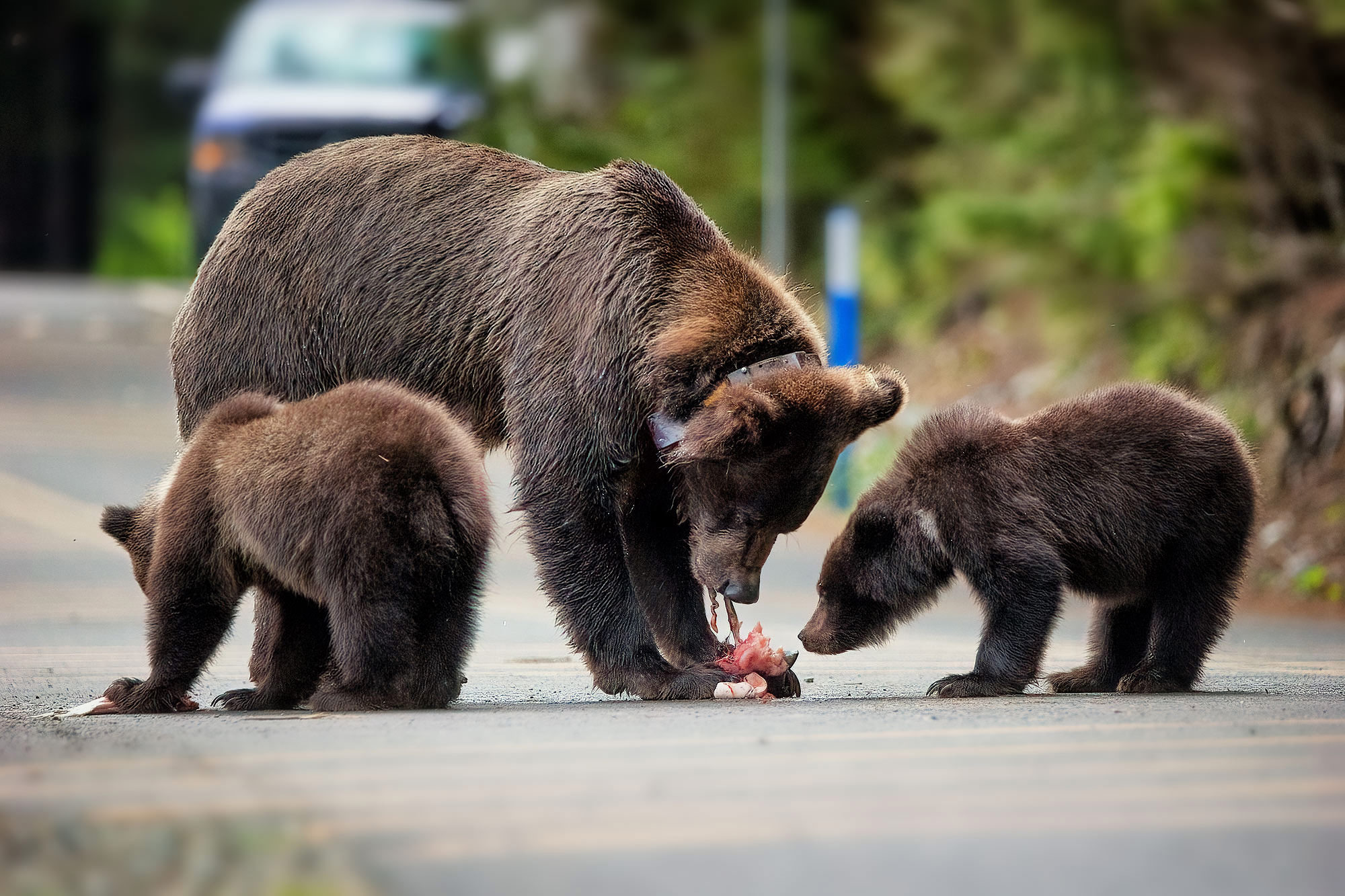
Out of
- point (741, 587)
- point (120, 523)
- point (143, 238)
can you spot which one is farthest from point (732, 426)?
point (143, 238)

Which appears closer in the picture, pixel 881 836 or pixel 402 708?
pixel 881 836

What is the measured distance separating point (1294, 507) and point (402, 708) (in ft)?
26.6

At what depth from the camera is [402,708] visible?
609cm

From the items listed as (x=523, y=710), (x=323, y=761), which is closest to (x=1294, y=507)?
(x=523, y=710)

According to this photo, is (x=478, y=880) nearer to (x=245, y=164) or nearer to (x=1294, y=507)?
(x=1294, y=507)

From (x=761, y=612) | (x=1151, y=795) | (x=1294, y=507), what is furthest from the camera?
(x=1294, y=507)

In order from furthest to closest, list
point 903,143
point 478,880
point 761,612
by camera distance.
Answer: point 903,143, point 761,612, point 478,880

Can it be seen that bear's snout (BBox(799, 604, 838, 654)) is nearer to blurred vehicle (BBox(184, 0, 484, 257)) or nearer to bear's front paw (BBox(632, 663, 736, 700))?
bear's front paw (BBox(632, 663, 736, 700))

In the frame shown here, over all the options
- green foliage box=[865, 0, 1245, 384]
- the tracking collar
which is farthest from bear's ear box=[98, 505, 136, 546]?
green foliage box=[865, 0, 1245, 384]

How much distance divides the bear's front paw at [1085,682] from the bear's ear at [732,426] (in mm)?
1673

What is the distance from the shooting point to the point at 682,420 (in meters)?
6.57

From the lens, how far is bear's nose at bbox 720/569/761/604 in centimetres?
651

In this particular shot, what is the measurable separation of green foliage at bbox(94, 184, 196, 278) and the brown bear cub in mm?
30600

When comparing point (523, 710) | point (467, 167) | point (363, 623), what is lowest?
point (523, 710)
